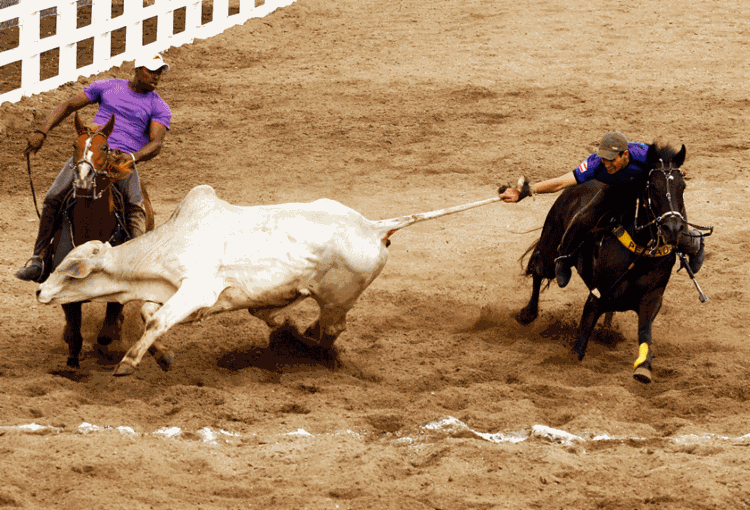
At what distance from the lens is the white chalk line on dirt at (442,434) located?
239 inches

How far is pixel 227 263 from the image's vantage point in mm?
→ 6734

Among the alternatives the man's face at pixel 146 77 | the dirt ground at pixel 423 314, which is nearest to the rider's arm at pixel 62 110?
the man's face at pixel 146 77

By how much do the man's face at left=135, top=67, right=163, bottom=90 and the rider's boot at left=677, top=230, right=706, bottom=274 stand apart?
→ 4038 mm

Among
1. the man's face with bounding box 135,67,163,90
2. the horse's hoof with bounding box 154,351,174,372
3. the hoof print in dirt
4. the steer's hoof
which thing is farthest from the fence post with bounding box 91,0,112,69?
the steer's hoof

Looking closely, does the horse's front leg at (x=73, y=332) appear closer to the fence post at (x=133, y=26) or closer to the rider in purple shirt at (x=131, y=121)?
the rider in purple shirt at (x=131, y=121)

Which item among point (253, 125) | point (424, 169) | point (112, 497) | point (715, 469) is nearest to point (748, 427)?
point (715, 469)

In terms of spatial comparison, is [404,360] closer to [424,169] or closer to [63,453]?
[63,453]

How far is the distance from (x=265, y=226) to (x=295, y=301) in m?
0.59

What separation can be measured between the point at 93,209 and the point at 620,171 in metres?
3.78

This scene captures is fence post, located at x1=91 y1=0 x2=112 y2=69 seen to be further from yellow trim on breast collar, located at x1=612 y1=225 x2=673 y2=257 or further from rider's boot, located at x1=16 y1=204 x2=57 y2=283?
yellow trim on breast collar, located at x1=612 y1=225 x2=673 y2=257

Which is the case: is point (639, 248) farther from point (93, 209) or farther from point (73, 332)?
point (73, 332)

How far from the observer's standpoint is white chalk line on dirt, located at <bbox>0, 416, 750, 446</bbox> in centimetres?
608

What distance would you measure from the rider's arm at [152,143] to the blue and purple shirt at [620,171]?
3.13 m

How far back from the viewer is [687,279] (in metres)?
9.45
